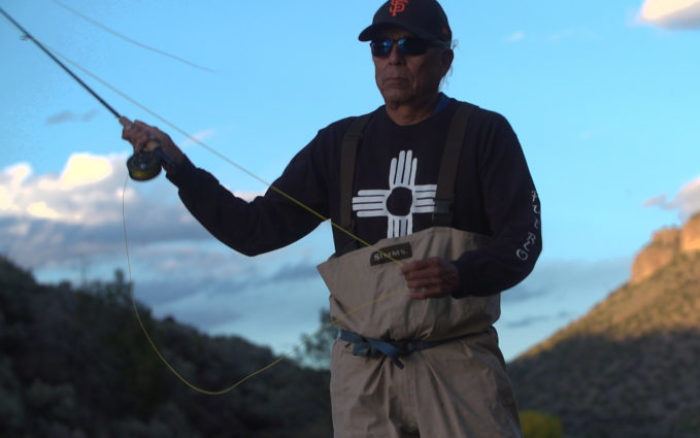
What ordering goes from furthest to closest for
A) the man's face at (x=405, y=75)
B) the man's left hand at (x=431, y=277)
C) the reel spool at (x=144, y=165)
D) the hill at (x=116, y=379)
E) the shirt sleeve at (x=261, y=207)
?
the hill at (x=116, y=379)
the shirt sleeve at (x=261, y=207)
the man's face at (x=405, y=75)
the reel spool at (x=144, y=165)
the man's left hand at (x=431, y=277)

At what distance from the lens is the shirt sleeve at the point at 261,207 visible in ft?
12.7

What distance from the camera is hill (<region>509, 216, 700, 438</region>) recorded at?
44.9 metres

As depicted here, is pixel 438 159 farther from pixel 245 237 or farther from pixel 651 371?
pixel 651 371

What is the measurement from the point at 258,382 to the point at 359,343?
92.6 ft

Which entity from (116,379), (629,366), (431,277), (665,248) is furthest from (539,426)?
(665,248)

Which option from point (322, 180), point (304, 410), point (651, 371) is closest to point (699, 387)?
point (651, 371)

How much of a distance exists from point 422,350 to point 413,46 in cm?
117

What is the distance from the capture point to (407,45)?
377 centimetres

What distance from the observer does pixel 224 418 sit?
2794 cm

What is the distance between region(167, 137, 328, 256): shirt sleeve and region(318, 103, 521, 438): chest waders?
48cm

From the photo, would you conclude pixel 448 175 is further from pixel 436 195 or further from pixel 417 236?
pixel 417 236

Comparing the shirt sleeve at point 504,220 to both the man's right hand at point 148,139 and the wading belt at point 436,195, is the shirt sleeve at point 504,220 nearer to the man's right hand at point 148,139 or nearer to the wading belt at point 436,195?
the wading belt at point 436,195

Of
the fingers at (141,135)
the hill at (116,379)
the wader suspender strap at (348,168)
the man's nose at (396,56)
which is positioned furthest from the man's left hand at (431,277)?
the hill at (116,379)

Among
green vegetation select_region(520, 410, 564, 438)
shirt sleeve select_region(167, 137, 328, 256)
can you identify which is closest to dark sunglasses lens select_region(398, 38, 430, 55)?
shirt sleeve select_region(167, 137, 328, 256)
